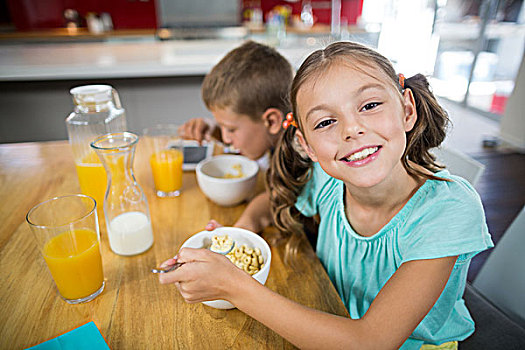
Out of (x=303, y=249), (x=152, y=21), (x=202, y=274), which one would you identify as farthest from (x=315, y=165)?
(x=152, y=21)

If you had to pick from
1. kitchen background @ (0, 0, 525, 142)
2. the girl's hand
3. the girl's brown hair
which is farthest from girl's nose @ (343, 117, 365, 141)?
kitchen background @ (0, 0, 525, 142)

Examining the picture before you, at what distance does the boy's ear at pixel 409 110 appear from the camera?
2.68 feet

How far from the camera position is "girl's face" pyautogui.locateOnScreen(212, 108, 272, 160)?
1229mm

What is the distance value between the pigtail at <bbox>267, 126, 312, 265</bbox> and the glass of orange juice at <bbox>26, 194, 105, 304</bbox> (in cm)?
42

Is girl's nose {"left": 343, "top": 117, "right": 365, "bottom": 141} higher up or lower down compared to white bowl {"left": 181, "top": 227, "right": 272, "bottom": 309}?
higher up

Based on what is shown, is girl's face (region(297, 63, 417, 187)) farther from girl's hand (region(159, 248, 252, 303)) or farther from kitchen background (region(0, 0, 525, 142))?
kitchen background (region(0, 0, 525, 142))

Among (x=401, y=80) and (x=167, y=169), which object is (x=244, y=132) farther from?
(x=401, y=80)

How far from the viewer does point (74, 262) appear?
0.68 meters

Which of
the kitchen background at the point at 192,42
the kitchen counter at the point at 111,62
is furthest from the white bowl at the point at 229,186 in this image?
the kitchen background at the point at 192,42

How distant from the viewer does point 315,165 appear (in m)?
1.05

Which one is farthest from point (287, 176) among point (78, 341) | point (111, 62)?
point (111, 62)

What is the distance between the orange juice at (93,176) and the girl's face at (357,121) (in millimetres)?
575

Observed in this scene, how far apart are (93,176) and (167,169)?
0.19 m

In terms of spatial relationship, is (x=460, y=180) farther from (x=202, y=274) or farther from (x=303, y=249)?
(x=202, y=274)
